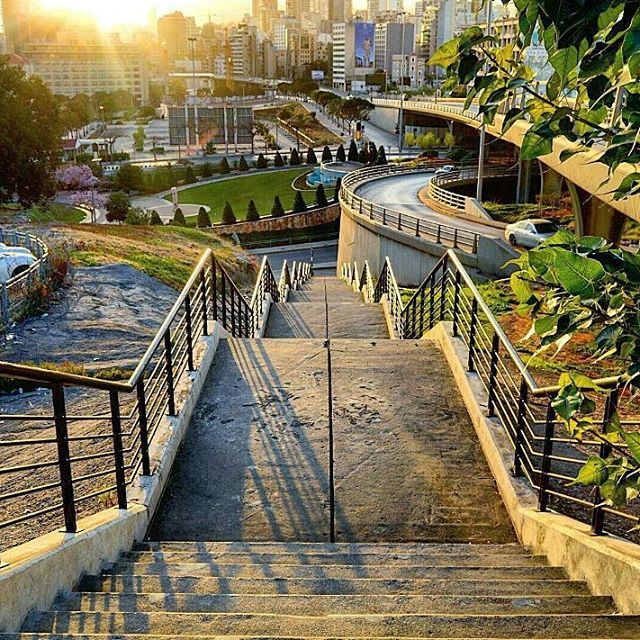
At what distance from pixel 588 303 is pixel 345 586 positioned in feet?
8.19

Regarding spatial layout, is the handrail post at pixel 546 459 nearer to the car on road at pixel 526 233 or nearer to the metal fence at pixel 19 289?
the metal fence at pixel 19 289

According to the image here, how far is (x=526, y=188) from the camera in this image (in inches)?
1658

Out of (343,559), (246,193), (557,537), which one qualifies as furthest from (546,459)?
(246,193)

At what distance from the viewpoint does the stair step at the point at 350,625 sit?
3.12m

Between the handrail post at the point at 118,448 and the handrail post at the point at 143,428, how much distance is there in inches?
11.4

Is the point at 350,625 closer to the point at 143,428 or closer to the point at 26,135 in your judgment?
the point at 143,428

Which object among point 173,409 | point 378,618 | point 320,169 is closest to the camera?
point 378,618

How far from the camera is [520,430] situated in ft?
16.1

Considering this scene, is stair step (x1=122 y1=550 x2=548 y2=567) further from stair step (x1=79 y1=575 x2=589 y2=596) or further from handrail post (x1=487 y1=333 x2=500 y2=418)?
handrail post (x1=487 y1=333 x2=500 y2=418)

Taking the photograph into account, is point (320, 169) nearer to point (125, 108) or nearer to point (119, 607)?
point (119, 607)

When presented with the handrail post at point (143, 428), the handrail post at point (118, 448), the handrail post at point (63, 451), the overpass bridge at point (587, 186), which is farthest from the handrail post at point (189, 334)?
the overpass bridge at point (587, 186)

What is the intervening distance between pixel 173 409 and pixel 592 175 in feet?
41.6

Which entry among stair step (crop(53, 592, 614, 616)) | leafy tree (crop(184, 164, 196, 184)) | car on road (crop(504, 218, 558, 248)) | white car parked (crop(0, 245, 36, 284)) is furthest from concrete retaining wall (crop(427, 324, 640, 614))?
leafy tree (crop(184, 164, 196, 184))

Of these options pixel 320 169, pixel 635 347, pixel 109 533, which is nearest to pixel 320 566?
pixel 109 533
